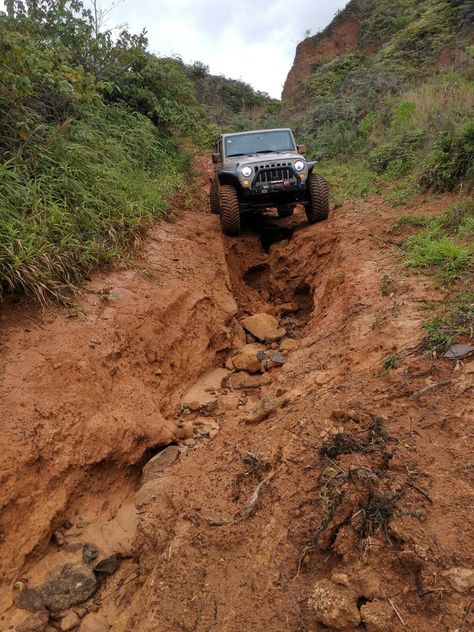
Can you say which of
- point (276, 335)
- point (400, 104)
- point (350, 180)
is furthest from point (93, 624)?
point (400, 104)

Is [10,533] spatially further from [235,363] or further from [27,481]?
[235,363]

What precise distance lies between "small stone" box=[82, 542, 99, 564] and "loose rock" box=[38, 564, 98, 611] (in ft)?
0.19

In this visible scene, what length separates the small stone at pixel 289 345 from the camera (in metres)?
5.16

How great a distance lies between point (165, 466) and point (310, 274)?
3673mm

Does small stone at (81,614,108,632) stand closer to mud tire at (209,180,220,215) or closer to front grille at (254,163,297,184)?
front grille at (254,163,297,184)

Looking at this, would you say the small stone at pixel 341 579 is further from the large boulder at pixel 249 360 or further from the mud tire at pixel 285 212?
the mud tire at pixel 285 212

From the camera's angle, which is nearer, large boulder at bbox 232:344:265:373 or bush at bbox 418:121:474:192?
large boulder at bbox 232:344:265:373

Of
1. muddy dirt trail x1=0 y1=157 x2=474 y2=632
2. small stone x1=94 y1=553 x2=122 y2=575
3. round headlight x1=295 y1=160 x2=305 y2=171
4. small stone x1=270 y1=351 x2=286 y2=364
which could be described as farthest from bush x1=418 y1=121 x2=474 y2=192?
small stone x1=94 y1=553 x2=122 y2=575

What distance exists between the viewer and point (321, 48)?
80.6 ft

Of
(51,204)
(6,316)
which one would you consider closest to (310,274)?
(51,204)

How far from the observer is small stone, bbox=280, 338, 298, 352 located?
5.16 m

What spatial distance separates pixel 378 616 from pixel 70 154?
5219 millimetres

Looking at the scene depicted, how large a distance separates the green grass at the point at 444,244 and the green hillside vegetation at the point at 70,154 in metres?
3.07

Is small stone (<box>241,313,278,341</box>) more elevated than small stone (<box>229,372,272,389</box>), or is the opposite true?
small stone (<box>241,313,278,341</box>)
